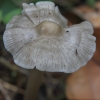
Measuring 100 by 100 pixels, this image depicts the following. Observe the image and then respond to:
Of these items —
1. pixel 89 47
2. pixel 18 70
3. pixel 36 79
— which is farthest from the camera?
pixel 18 70

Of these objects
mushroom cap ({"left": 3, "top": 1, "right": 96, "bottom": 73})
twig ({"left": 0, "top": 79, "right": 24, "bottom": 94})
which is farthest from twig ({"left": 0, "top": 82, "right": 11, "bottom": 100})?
mushroom cap ({"left": 3, "top": 1, "right": 96, "bottom": 73})

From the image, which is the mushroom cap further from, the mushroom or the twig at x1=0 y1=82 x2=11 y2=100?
the twig at x1=0 y1=82 x2=11 y2=100

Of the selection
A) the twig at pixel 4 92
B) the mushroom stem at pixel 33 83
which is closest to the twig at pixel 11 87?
the twig at pixel 4 92

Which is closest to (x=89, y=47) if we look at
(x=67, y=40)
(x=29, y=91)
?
(x=67, y=40)

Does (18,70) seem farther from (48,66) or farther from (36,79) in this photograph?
(48,66)

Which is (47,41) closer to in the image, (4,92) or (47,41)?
(47,41)

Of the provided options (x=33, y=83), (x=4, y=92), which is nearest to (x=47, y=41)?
(x=33, y=83)

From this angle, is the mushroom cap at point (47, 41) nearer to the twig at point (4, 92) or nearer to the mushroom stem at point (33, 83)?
the mushroom stem at point (33, 83)
